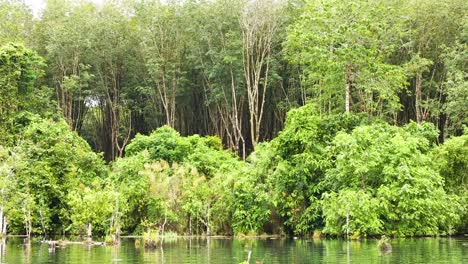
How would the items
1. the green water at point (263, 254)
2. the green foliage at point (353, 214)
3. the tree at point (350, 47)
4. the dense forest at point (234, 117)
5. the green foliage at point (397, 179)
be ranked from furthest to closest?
1. the tree at point (350, 47)
2. the dense forest at point (234, 117)
3. the green foliage at point (397, 179)
4. the green foliage at point (353, 214)
5. the green water at point (263, 254)

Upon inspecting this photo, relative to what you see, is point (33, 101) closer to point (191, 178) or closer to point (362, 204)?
point (191, 178)

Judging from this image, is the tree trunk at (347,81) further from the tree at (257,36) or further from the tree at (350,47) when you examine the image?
the tree at (257,36)

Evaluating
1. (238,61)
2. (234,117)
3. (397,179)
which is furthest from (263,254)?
(234,117)

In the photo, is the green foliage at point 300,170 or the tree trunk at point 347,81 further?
the tree trunk at point 347,81

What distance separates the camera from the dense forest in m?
42.2

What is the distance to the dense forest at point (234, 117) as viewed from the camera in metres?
42.2

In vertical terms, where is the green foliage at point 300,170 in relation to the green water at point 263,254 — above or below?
above

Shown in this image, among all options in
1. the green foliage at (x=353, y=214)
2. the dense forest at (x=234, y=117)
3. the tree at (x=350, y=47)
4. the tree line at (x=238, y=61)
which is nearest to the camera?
the green foliage at (x=353, y=214)

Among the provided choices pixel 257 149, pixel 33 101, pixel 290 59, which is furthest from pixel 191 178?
pixel 33 101

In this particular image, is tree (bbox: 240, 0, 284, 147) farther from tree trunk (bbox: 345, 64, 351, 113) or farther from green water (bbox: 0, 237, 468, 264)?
green water (bbox: 0, 237, 468, 264)

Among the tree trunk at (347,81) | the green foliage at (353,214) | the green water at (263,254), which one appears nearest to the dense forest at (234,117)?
the green foliage at (353,214)

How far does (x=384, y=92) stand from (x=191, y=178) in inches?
572

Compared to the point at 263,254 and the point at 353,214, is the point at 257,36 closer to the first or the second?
the point at 353,214

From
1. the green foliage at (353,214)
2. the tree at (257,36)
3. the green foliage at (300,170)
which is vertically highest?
the tree at (257,36)
